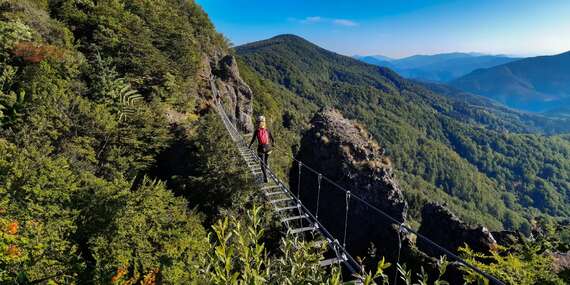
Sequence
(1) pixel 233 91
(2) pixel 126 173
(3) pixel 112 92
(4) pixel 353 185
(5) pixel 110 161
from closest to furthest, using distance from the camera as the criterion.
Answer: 1. (5) pixel 110 161
2. (2) pixel 126 173
3. (3) pixel 112 92
4. (4) pixel 353 185
5. (1) pixel 233 91

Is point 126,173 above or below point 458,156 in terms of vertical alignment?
above

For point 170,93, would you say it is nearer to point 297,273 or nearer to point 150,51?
point 150,51

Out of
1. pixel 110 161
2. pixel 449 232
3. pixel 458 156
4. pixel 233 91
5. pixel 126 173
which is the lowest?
pixel 458 156

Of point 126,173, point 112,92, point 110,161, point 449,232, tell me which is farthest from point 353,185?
point 112,92

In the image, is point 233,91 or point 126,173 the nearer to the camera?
point 126,173

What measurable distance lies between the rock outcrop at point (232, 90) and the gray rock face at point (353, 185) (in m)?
9.04

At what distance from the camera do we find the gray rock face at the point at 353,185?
20891 millimetres

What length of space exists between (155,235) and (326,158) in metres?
15.3

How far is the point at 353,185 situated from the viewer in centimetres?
2130

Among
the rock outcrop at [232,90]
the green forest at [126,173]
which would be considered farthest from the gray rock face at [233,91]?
the green forest at [126,173]

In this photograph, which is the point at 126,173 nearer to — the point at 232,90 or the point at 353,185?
the point at 353,185

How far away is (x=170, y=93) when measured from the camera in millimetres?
17562

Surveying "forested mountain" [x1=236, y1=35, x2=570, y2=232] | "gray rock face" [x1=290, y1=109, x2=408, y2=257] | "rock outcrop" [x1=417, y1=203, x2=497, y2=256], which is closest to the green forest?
"rock outcrop" [x1=417, y1=203, x2=497, y2=256]

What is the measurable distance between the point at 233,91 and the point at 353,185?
52.8 feet
